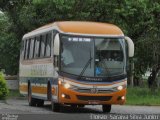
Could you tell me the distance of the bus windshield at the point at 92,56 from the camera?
22422 mm

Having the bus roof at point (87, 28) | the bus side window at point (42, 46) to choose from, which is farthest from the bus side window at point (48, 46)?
the bus roof at point (87, 28)

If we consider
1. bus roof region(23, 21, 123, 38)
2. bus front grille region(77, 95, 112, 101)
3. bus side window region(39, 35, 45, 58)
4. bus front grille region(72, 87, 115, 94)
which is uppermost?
bus roof region(23, 21, 123, 38)

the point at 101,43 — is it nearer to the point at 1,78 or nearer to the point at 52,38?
the point at 52,38

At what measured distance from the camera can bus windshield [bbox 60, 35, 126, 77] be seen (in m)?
22.4

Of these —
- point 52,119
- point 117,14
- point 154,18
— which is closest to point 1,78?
point 117,14

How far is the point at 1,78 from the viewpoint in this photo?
1353 inches

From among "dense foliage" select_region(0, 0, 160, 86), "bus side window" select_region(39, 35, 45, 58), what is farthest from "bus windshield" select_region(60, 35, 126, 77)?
"dense foliage" select_region(0, 0, 160, 86)

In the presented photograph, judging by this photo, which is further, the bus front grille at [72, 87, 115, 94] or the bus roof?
the bus roof

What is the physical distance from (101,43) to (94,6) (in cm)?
1618

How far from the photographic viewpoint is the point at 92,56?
22609 millimetres

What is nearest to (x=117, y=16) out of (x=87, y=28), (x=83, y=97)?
(x=87, y=28)

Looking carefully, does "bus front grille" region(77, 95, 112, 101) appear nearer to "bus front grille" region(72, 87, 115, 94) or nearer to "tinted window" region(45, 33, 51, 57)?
"bus front grille" region(72, 87, 115, 94)

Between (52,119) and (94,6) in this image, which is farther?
(94,6)

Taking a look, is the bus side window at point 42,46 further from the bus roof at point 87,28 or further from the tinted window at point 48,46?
the bus roof at point 87,28
